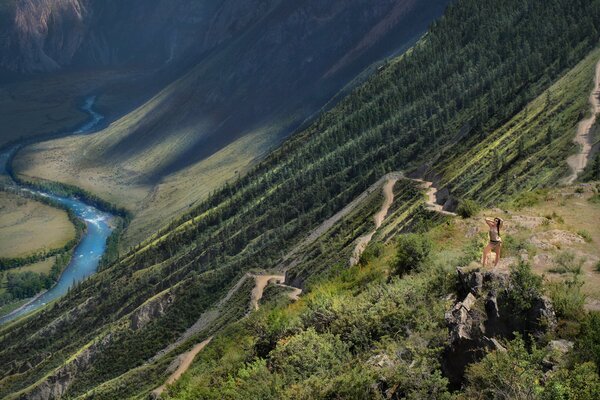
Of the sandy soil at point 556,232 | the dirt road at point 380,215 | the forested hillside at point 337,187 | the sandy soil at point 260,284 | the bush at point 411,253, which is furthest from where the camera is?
the sandy soil at point 260,284

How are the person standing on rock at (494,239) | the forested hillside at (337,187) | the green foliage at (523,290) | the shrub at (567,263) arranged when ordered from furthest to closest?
the forested hillside at (337,187) → the shrub at (567,263) → the person standing on rock at (494,239) → the green foliage at (523,290)

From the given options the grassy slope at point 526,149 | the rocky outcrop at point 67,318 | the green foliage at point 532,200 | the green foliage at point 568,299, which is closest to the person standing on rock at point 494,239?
the green foliage at point 568,299

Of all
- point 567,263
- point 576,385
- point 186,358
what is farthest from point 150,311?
point 576,385

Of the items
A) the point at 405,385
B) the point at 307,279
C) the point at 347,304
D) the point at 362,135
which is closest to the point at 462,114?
the point at 362,135

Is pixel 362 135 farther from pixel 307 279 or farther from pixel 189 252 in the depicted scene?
pixel 307 279

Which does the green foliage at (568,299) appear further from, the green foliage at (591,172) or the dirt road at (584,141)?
the dirt road at (584,141)

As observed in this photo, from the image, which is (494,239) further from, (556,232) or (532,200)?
(532,200)

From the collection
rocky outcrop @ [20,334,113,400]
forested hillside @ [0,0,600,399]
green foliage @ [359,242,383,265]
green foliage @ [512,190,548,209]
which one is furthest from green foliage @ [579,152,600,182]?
rocky outcrop @ [20,334,113,400]
